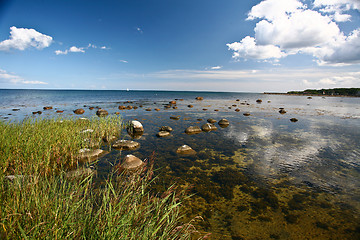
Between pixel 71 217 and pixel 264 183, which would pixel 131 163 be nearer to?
pixel 71 217

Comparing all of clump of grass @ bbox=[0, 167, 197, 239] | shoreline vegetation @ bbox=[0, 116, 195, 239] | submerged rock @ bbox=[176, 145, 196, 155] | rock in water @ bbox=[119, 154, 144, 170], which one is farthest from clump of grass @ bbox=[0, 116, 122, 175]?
submerged rock @ bbox=[176, 145, 196, 155]

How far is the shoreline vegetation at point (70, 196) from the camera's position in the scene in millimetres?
2744

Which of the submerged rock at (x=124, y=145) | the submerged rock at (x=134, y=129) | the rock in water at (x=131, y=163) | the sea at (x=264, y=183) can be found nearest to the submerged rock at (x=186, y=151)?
the sea at (x=264, y=183)

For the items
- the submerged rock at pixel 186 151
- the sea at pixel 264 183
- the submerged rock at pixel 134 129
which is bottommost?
the sea at pixel 264 183

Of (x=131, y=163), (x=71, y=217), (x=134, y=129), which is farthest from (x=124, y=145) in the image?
(x=71, y=217)

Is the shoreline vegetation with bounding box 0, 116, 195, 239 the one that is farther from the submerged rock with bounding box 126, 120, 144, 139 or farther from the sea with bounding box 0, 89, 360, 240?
the submerged rock with bounding box 126, 120, 144, 139

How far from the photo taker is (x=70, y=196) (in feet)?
10.2

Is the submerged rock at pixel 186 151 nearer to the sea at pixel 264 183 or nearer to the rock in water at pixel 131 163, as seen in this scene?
the sea at pixel 264 183

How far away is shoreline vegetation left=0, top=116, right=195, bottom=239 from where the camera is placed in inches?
108

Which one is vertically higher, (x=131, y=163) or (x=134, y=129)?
(x=134, y=129)

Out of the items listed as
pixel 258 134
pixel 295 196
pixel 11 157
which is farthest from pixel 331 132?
pixel 11 157

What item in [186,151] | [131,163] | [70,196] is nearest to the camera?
[70,196]

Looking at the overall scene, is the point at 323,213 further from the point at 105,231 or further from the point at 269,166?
the point at 105,231

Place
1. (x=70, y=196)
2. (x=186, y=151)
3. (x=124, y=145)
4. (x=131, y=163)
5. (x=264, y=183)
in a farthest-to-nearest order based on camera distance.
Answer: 1. (x=124, y=145)
2. (x=186, y=151)
3. (x=131, y=163)
4. (x=264, y=183)
5. (x=70, y=196)
